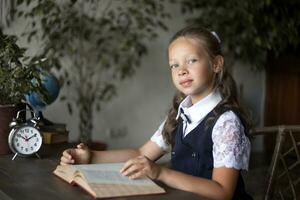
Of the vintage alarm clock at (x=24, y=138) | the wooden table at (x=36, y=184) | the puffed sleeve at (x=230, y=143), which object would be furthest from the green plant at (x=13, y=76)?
the puffed sleeve at (x=230, y=143)

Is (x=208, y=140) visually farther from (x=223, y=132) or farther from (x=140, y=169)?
(x=140, y=169)

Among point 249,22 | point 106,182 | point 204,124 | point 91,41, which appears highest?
point 249,22

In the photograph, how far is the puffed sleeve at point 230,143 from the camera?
4.86 feet

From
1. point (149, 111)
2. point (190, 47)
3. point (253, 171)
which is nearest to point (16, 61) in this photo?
point (190, 47)

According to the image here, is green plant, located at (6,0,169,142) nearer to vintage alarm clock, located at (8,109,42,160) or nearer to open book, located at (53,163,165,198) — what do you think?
vintage alarm clock, located at (8,109,42,160)

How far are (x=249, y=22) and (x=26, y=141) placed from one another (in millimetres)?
2526

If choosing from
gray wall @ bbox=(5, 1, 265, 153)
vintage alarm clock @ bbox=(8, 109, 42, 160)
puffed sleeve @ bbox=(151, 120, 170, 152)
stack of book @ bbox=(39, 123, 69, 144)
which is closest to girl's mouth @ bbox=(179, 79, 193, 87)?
puffed sleeve @ bbox=(151, 120, 170, 152)

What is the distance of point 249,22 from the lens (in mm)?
3877

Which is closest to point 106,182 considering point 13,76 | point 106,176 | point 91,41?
point 106,176

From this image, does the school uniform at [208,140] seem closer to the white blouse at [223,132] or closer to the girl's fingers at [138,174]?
the white blouse at [223,132]

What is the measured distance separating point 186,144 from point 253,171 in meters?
2.85

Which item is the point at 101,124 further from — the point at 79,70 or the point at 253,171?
the point at 253,171

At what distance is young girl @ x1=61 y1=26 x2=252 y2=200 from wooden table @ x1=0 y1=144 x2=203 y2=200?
0.10 meters

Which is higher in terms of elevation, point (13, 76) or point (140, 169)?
point (13, 76)
